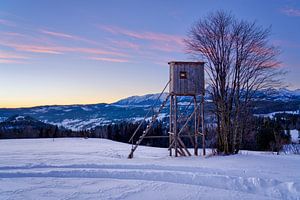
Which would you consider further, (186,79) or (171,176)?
(186,79)

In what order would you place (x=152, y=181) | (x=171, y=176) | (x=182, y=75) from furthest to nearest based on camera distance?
(x=182, y=75) → (x=171, y=176) → (x=152, y=181)

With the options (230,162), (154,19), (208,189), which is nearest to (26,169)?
(208,189)

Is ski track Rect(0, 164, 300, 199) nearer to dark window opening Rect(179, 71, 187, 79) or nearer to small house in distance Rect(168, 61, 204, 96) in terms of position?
small house in distance Rect(168, 61, 204, 96)

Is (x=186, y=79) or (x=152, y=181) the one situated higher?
(x=186, y=79)

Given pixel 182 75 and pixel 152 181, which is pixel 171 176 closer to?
pixel 152 181

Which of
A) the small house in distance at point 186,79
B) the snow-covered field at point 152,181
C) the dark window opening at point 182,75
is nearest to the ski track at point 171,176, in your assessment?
the snow-covered field at point 152,181

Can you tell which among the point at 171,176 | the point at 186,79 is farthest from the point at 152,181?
the point at 186,79

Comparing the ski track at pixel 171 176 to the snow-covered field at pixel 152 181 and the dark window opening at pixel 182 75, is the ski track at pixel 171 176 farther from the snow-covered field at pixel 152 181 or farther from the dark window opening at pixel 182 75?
the dark window opening at pixel 182 75

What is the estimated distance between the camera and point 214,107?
1881 cm

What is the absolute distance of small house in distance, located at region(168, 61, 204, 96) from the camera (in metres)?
19.5

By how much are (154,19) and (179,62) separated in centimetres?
311

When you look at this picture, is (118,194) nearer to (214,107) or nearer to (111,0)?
(214,107)

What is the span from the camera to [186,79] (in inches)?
776

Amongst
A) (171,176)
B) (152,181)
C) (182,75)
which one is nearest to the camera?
(152,181)
